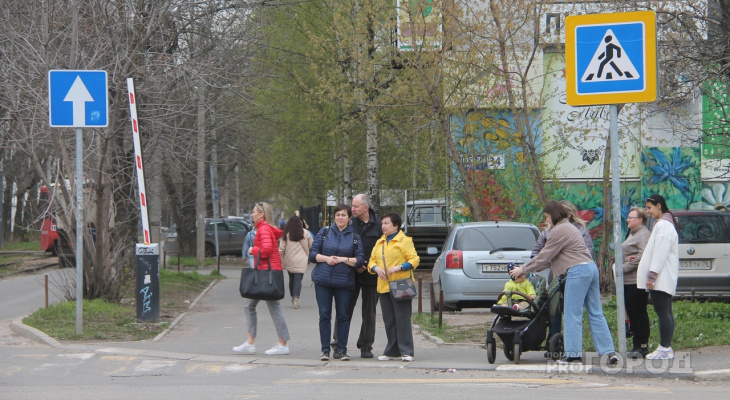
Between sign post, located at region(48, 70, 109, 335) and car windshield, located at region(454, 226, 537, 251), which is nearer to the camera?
sign post, located at region(48, 70, 109, 335)

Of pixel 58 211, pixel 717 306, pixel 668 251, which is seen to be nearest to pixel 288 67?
pixel 58 211

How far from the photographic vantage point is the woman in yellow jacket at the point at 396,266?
33.5 ft

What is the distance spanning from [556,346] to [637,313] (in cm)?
100

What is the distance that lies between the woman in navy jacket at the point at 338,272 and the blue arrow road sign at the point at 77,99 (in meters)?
3.61

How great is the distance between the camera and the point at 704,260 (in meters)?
15.9

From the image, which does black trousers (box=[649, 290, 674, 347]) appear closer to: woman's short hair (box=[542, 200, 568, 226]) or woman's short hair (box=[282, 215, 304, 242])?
woman's short hair (box=[542, 200, 568, 226])

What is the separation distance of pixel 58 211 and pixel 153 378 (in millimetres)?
7077

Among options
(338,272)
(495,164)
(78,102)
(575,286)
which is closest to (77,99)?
(78,102)

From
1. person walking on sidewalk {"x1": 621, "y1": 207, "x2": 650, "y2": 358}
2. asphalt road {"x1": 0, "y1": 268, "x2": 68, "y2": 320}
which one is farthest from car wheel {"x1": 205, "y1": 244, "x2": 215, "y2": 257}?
person walking on sidewalk {"x1": 621, "y1": 207, "x2": 650, "y2": 358}

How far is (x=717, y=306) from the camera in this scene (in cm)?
1316

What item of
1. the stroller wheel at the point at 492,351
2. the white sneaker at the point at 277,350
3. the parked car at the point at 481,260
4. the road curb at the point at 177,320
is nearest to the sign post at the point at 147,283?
the road curb at the point at 177,320

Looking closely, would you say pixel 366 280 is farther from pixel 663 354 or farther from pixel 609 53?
pixel 609 53

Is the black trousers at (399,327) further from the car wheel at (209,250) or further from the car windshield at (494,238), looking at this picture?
the car wheel at (209,250)

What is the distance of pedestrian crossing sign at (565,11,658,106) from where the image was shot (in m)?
8.75
